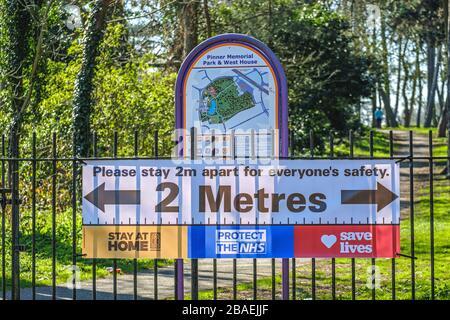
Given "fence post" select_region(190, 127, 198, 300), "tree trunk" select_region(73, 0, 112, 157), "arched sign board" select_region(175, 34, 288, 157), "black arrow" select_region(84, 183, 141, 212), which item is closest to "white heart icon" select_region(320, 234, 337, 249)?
"fence post" select_region(190, 127, 198, 300)

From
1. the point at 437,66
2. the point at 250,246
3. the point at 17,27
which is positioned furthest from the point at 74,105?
the point at 437,66

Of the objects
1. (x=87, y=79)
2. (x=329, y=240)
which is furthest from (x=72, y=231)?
(x=87, y=79)

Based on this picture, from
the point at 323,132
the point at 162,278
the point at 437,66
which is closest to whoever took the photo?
the point at 162,278

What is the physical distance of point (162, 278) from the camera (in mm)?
12367

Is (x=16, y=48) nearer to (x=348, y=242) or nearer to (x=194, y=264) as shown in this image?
(x=194, y=264)

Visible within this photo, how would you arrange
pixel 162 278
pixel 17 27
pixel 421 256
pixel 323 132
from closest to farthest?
pixel 162 278 < pixel 421 256 < pixel 17 27 < pixel 323 132

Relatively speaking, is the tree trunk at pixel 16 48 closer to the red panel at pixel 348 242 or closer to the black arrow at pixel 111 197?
the black arrow at pixel 111 197

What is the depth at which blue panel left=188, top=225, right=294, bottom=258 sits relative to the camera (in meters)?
7.75

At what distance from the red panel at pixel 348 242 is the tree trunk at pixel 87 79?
9679 mm

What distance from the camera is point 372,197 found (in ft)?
25.4

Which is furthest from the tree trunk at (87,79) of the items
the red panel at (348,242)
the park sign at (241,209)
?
the red panel at (348,242)

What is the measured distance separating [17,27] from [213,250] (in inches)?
481

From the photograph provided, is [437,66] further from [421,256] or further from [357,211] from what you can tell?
[357,211]

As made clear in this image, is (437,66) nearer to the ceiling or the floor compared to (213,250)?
nearer to the ceiling
